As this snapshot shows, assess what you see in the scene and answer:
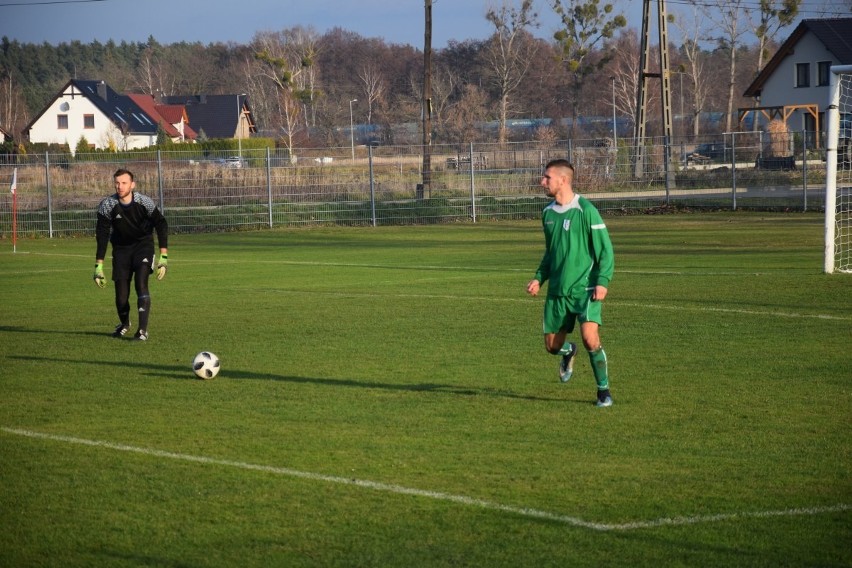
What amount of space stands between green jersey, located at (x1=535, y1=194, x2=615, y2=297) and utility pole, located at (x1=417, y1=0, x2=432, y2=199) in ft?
90.3

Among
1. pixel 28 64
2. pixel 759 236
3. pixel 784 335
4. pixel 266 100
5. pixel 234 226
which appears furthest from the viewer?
pixel 28 64

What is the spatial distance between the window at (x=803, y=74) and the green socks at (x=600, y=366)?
64664mm

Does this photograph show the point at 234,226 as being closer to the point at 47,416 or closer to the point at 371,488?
the point at 47,416

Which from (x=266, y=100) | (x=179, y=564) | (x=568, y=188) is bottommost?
(x=179, y=564)

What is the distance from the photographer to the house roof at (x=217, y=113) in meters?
100

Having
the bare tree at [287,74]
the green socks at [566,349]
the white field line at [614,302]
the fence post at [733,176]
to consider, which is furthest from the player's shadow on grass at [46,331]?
the bare tree at [287,74]

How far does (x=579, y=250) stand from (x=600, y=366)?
933mm

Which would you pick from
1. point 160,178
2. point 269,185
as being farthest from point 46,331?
point 269,185

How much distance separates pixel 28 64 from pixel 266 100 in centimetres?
3276

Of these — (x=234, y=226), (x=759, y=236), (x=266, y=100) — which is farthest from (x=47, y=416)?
(x=266, y=100)

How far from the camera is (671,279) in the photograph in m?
17.3

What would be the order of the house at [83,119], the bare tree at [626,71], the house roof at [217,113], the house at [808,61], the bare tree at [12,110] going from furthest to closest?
the house roof at [217,113] → the house at [83,119] → the bare tree at [12,110] → the bare tree at [626,71] → the house at [808,61]

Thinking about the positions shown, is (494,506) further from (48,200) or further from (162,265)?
(48,200)

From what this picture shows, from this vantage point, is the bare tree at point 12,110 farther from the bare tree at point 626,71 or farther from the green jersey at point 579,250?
the green jersey at point 579,250
